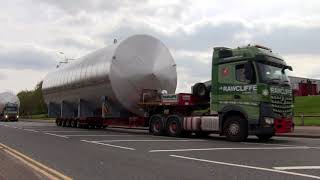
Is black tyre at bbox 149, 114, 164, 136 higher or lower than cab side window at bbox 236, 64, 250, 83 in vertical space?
lower

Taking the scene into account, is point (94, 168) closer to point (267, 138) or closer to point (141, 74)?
point (267, 138)

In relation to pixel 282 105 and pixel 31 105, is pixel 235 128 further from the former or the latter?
pixel 31 105

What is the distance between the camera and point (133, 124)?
26.7 meters

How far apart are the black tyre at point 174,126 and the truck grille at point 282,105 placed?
538 centimetres

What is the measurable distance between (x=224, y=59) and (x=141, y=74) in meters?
6.72

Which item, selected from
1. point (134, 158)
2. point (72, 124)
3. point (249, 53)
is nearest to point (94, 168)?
point (134, 158)

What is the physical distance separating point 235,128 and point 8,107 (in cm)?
5383

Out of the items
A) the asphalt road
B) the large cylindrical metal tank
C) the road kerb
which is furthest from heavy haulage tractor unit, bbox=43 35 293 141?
the large cylindrical metal tank

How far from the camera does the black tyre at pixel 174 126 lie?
23109 mm

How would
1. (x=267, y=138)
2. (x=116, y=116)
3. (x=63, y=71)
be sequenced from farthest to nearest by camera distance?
(x=63, y=71)
(x=116, y=116)
(x=267, y=138)

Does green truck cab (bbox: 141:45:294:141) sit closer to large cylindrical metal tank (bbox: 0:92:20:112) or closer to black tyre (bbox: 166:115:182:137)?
black tyre (bbox: 166:115:182:137)

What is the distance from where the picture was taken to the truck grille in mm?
18845

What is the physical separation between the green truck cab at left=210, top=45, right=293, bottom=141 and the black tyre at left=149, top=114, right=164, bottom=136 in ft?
14.2

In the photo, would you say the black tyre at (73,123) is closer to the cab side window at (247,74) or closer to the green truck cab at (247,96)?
the green truck cab at (247,96)
